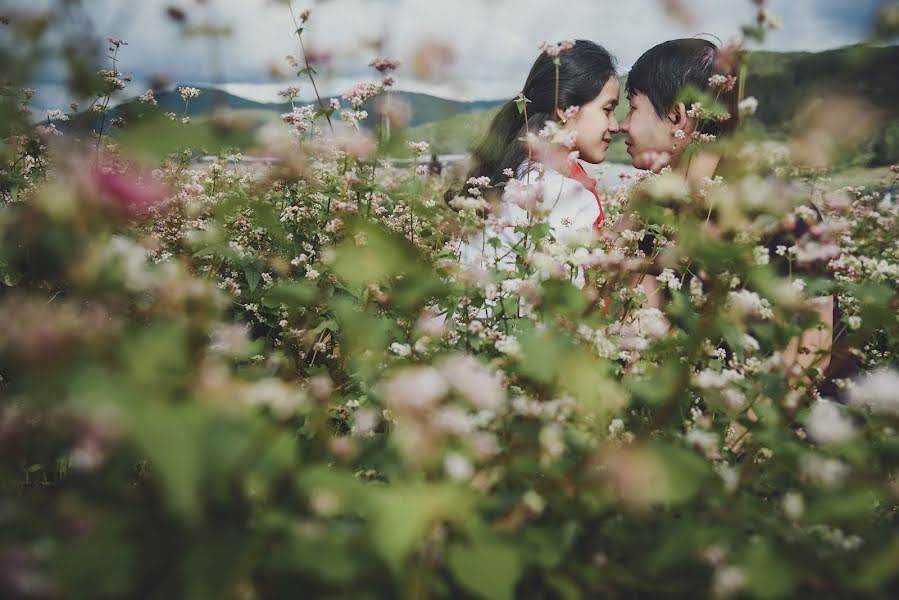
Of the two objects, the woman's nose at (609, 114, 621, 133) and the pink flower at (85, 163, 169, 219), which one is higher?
the pink flower at (85, 163, 169, 219)

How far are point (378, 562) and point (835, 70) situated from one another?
1174 mm

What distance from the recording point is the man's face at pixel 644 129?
3281mm

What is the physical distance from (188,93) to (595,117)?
2.80 metres

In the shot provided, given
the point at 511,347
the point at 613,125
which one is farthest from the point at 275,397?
the point at 613,125

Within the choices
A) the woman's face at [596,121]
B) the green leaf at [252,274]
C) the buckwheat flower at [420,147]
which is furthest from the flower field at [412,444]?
the woman's face at [596,121]

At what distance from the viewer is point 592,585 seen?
926 millimetres

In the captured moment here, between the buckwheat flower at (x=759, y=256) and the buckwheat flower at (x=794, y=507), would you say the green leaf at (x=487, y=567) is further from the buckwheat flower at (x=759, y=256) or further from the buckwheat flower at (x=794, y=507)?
the buckwheat flower at (x=759, y=256)

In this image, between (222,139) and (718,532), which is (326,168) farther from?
(718,532)

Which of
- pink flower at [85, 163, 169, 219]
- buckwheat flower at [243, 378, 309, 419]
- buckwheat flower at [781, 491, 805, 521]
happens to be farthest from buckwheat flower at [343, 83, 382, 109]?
buckwheat flower at [781, 491, 805, 521]

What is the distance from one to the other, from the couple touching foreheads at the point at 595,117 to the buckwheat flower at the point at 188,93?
1.98m

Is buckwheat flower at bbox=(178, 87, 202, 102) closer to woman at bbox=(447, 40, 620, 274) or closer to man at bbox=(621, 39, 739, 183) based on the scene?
woman at bbox=(447, 40, 620, 274)

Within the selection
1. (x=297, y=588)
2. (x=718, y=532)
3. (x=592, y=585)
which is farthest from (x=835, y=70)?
(x=297, y=588)

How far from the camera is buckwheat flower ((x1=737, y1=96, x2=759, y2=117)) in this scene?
4.50 feet

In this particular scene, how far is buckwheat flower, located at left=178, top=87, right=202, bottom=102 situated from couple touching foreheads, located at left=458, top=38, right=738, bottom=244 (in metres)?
1.98
